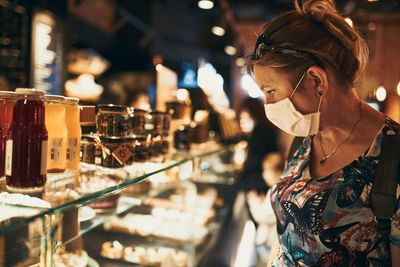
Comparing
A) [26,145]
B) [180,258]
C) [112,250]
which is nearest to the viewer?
[26,145]

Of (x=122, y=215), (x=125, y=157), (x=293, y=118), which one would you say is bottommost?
(x=122, y=215)

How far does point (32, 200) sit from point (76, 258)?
857mm

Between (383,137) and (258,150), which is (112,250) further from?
(258,150)

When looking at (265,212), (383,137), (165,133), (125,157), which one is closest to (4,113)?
(125,157)

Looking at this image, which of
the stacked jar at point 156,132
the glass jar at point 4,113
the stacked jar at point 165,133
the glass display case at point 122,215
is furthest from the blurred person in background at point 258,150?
the glass jar at point 4,113

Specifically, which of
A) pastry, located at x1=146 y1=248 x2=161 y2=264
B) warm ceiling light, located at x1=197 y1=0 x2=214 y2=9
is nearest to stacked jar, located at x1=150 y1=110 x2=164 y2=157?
pastry, located at x1=146 y1=248 x2=161 y2=264

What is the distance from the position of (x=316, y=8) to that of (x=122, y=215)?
5.14 ft

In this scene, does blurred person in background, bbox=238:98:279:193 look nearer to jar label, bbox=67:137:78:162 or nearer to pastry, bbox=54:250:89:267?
pastry, bbox=54:250:89:267

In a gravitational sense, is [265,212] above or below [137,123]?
below

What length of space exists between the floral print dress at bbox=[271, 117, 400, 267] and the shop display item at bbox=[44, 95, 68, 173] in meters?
0.96

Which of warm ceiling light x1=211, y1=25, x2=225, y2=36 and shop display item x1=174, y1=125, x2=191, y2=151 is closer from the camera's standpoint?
shop display item x1=174, y1=125, x2=191, y2=151

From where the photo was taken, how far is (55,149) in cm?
121

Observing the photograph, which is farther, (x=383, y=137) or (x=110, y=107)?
(x=110, y=107)

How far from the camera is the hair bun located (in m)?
1.33
